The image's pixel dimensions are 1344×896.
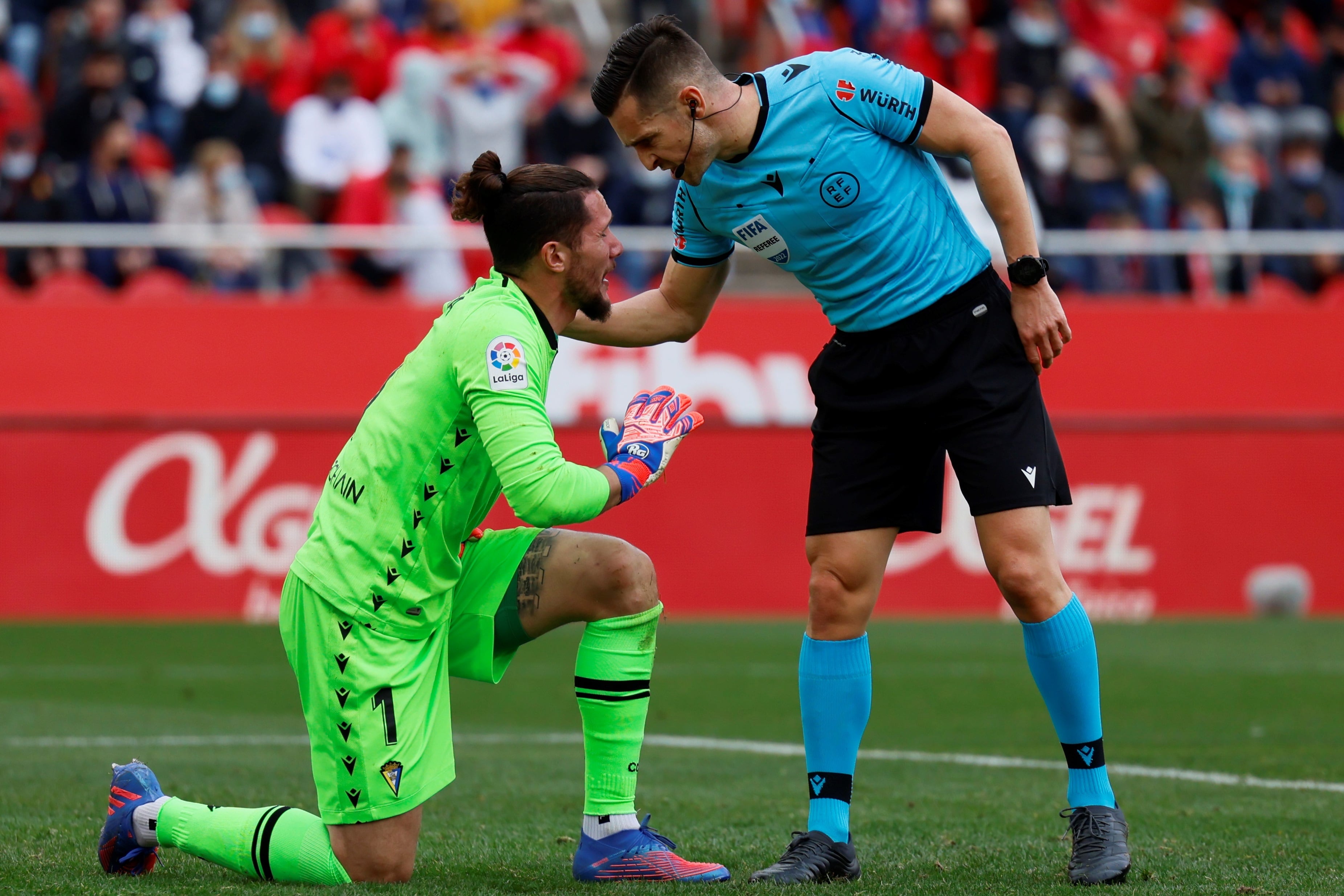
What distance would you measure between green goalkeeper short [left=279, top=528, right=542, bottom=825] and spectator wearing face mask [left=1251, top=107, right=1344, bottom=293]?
12305mm

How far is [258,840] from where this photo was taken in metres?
4.68

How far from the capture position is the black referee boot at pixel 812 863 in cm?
477

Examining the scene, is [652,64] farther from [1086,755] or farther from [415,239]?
[415,239]

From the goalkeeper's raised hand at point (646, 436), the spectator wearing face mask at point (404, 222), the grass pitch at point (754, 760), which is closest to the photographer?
the goalkeeper's raised hand at point (646, 436)

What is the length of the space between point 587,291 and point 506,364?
41cm

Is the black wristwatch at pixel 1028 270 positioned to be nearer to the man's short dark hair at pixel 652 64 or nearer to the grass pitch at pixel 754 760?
the man's short dark hair at pixel 652 64

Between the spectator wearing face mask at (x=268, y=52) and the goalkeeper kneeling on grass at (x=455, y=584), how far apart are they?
1092 centimetres

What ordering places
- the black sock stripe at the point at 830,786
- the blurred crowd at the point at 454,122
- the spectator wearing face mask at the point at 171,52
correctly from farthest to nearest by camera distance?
the spectator wearing face mask at the point at 171,52 → the blurred crowd at the point at 454,122 → the black sock stripe at the point at 830,786

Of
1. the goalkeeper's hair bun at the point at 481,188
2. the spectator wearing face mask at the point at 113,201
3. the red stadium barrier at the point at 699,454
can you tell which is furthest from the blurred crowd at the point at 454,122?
the goalkeeper's hair bun at the point at 481,188

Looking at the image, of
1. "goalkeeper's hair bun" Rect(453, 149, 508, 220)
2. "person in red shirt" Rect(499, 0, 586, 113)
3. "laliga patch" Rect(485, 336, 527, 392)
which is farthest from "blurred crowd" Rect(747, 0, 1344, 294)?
"laliga patch" Rect(485, 336, 527, 392)

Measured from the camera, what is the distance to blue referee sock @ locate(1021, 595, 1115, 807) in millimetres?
4953

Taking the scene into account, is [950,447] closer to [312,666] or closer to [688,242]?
[688,242]

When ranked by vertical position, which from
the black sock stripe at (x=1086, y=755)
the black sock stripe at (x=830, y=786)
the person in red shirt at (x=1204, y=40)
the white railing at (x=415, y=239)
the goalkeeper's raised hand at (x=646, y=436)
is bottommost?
the black sock stripe at (x=830, y=786)

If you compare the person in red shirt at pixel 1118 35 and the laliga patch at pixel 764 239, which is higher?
the person in red shirt at pixel 1118 35
